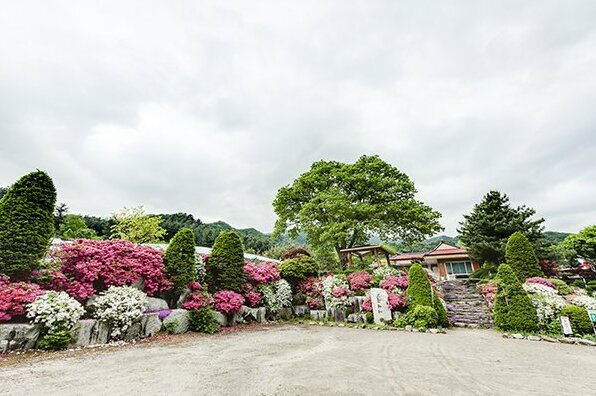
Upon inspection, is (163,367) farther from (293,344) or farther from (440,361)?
(440,361)

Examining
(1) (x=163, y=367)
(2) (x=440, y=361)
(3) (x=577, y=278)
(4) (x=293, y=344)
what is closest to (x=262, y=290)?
(4) (x=293, y=344)

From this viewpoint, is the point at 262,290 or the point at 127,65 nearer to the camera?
the point at 127,65

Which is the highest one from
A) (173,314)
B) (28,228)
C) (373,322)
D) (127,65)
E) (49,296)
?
(127,65)

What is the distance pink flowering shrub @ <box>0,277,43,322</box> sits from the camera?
228 inches

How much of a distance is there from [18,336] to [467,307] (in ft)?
53.1

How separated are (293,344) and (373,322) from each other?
5312mm

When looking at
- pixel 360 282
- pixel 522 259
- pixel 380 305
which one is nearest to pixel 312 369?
pixel 380 305

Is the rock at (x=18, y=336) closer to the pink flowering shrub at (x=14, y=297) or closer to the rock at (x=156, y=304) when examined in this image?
the pink flowering shrub at (x=14, y=297)

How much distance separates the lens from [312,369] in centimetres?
491

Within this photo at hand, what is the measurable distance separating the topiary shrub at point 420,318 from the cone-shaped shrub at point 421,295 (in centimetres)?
33

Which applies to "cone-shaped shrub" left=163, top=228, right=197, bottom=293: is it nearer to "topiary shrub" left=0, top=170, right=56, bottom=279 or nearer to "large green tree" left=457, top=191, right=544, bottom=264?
"topiary shrub" left=0, top=170, right=56, bottom=279

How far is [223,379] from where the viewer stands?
440cm

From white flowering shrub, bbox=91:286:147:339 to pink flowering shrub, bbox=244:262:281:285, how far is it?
5114 mm

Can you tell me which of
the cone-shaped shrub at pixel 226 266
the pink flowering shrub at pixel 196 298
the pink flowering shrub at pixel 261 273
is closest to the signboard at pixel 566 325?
the pink flowering shrub at pixel 261 273
